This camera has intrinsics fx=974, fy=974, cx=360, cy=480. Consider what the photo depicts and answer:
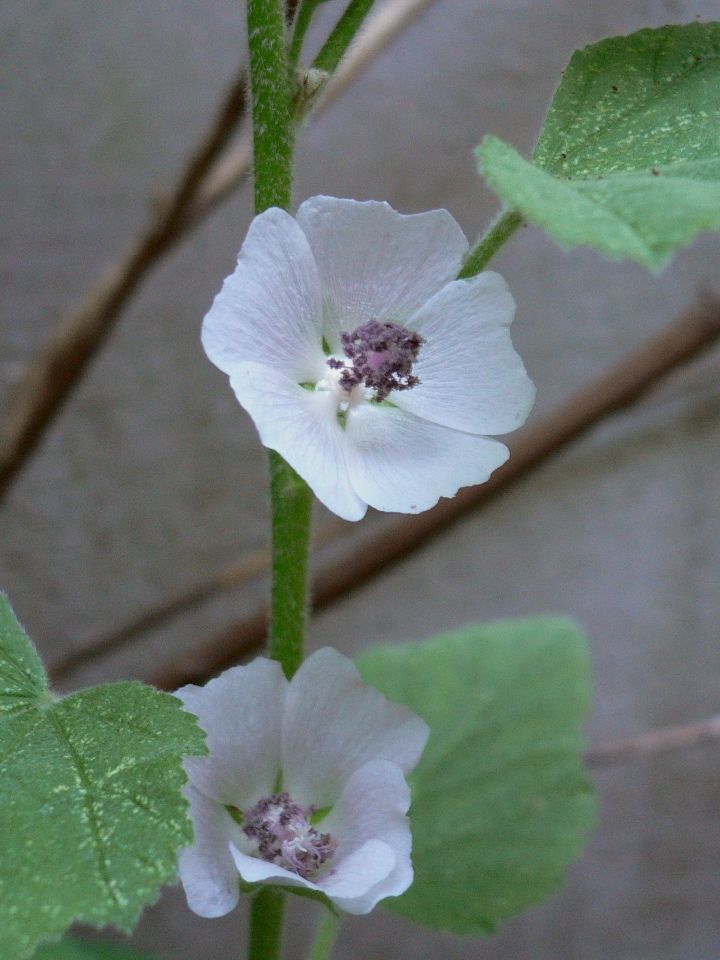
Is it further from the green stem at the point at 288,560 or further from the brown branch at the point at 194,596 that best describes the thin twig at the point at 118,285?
the green stem at the point at 288,560

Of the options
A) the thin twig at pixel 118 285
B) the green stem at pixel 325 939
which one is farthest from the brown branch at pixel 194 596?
the green stem at pixel 325 939

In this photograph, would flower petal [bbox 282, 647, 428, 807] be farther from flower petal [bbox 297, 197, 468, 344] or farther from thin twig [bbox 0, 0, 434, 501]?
thin twig [bbox 0, 0, 434, 501]

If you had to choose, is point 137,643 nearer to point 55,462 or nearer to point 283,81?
point 55,462

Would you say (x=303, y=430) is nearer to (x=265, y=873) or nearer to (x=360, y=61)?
(x=265, y=873)

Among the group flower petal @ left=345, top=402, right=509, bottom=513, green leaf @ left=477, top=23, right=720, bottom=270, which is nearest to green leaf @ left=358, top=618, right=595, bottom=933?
flower petal @ left=345, top=402, right=509, bottom=513

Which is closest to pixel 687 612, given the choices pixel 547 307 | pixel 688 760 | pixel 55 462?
pixel 688 760

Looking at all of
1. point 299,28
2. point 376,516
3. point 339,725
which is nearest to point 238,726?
point 339,725
